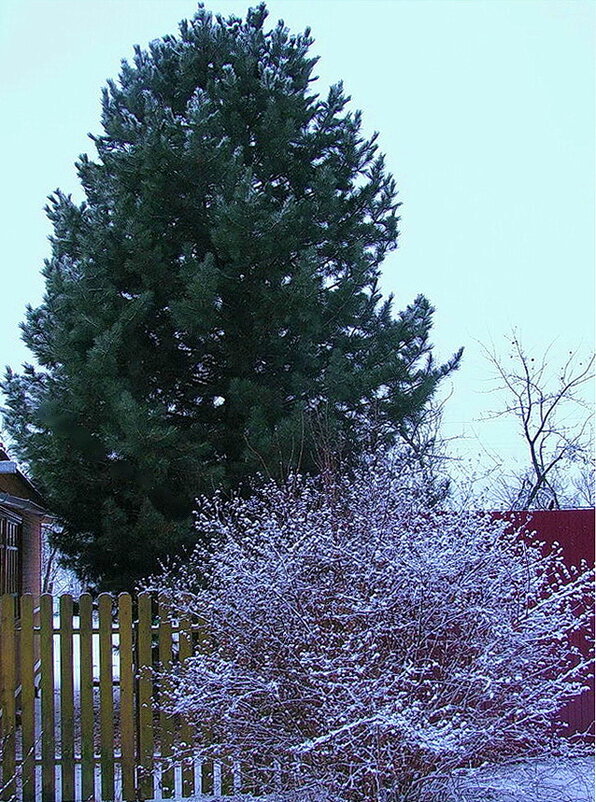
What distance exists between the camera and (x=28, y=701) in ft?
18.8

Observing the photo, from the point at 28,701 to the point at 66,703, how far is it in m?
0.24

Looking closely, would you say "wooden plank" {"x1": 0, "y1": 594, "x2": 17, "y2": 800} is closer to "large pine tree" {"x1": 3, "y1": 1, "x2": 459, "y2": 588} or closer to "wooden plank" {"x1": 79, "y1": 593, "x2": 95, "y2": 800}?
"wooden plank" {"x1": 79, "y1": 593, "x2": 95, "y2": 800}

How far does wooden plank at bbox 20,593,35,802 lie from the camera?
18.5 feet

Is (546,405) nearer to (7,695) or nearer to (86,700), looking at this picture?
(86,700)

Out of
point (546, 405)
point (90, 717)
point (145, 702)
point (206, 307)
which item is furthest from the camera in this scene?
point (546, 405)

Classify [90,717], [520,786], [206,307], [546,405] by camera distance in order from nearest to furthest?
1. [520,786]
2. [90,717]
3. [206,307]
4. [546,405]

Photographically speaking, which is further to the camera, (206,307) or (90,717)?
(206,307)

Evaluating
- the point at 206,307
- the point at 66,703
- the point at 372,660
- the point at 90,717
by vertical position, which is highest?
the point at 206,307

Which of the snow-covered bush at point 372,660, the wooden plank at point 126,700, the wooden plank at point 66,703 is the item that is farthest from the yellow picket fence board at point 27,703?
the snow-covered bush at point 372,660

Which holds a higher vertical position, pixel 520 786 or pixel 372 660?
pixel 372 660

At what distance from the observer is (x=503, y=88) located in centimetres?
988

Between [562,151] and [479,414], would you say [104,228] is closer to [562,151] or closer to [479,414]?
[562,151]

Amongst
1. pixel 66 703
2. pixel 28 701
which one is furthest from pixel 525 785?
pixel 28 701

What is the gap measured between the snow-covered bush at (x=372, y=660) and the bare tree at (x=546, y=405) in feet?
42.3
